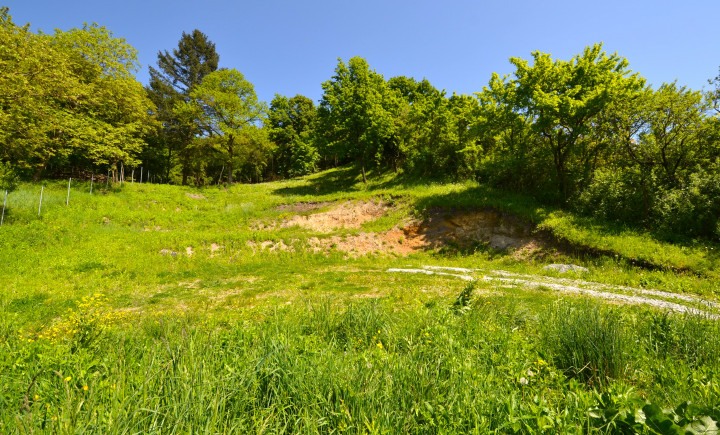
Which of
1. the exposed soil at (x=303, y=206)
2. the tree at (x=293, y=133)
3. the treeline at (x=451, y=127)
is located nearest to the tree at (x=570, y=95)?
the treeline at (x=451, y=127)

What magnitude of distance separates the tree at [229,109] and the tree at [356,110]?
39.1ft

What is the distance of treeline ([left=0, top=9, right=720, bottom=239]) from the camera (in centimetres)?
1612

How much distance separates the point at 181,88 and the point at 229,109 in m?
28.5

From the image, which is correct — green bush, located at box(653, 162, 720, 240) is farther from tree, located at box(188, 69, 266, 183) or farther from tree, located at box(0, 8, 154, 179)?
tree, located at box(188, 69, 266, 183)

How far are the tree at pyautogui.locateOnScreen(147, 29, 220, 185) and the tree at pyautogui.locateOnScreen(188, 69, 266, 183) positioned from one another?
2286mm

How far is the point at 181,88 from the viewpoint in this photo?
55.5m

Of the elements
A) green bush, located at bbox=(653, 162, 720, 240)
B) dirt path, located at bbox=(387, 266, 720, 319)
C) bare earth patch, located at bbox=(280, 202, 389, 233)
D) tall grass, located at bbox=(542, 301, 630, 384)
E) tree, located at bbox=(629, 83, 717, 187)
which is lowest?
dirt path, located at bbox=(387, 266, 720, 319)

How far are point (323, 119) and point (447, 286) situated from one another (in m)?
28.2

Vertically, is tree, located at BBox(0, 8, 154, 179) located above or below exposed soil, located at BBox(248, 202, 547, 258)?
above

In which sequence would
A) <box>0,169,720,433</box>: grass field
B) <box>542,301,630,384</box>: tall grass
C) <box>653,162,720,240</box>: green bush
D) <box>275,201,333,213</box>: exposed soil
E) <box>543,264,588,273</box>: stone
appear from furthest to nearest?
<box>275,201,333,213</box>: exposed soil < <box>543,264,588,273</box>: stone < <box>653,162,720,240</box>: green bush < <box>542,301,630,384</box>: tall grass < <box>0,169,720,433</box>: grass field

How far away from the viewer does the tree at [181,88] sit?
39812 millimetres

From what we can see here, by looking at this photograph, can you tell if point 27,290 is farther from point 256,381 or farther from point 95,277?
point 256,381

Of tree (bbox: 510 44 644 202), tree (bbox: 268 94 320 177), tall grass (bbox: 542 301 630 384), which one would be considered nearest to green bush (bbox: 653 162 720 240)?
tree (bbox: 510 44 644 202)

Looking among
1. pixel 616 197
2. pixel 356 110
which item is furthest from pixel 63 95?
pixel 616 197
